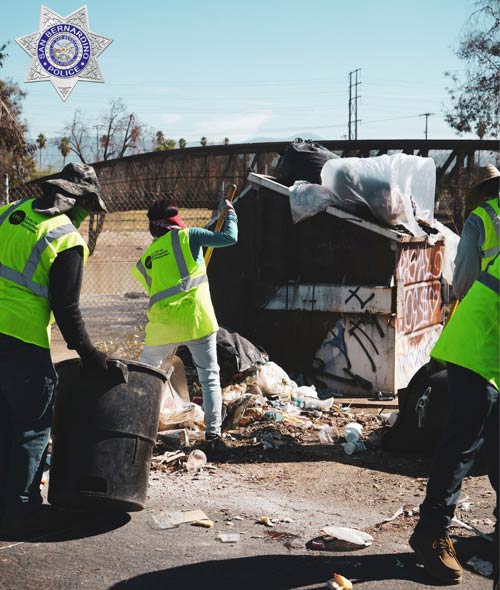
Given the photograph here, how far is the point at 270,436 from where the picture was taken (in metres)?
5.77

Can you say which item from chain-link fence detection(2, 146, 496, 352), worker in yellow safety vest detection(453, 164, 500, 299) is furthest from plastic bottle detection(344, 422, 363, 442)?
chain-link fence detection(2, 146, 496, 352)

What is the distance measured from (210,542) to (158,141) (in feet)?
190

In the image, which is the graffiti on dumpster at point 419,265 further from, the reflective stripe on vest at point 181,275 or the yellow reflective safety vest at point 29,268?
the yellow reflective safety vest at point 29,268

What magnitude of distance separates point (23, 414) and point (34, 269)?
2.31 ft

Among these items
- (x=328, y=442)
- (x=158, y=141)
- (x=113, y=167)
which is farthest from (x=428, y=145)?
(x=158, y=141)

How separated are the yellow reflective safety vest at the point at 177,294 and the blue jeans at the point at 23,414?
1524 millimetres

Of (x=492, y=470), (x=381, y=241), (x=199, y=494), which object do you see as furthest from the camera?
(x=381, y=241)

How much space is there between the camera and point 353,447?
555 cm

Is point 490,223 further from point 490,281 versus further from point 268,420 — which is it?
point 268,420

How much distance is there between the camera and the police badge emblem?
747cm

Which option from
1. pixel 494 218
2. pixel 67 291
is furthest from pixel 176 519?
pixel 494 218

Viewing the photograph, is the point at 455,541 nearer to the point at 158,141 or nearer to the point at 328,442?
the point at 328,442

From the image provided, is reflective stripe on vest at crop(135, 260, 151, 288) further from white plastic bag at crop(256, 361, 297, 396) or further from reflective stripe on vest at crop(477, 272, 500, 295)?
reflective stripe on vest at crop(477, 272, 500, 295)

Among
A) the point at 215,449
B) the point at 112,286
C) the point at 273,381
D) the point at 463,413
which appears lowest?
the point at 215,449
